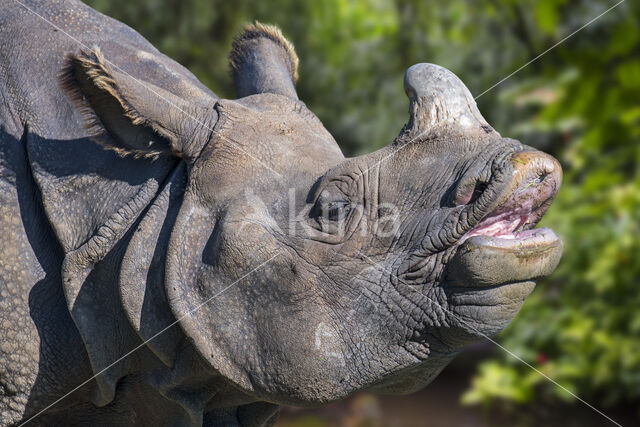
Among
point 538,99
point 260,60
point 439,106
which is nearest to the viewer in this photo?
point 439,106

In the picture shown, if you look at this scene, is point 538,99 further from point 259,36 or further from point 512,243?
point 512,243

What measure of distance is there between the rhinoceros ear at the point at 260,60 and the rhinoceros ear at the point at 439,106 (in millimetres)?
625

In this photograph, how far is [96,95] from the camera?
2.15 meters

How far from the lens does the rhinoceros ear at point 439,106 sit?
1977 mm

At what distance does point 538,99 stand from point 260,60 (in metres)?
3.57

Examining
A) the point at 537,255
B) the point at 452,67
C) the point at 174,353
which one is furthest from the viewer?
the point at 452,67

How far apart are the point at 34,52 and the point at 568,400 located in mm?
5019

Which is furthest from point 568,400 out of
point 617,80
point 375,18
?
point 375,18

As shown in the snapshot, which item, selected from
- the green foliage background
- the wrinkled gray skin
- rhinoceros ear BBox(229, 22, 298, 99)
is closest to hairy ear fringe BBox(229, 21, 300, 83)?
rhinoceros ear BBox(229, 22, 298, 99)

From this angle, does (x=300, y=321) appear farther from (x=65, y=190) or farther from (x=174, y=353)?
(x=65, y=190)

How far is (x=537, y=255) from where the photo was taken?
1842 millimetres

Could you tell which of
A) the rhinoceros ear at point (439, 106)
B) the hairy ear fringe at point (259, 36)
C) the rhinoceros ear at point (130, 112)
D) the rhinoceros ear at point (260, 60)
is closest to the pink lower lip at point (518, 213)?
the rhinoceros ear at point (439, 106)

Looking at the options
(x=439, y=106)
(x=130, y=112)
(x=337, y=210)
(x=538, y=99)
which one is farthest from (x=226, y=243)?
(x=538, y=99)

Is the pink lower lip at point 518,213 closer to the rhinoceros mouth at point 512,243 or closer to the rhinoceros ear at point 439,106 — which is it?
the rhinoceros mouth at point 512,243
